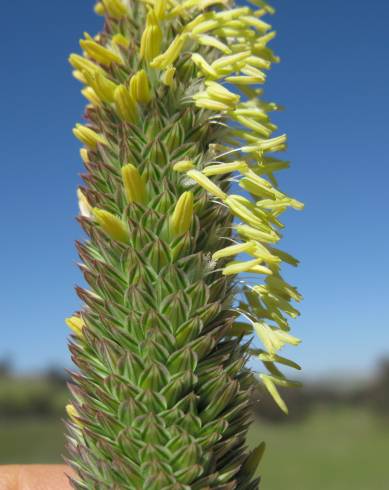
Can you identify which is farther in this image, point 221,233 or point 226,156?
point 226,156

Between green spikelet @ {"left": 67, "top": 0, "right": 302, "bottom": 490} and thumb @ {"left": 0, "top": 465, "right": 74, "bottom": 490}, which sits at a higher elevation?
green spikelet @ {"left": 67, "top": 0, "right": 302, "bottom": 490}

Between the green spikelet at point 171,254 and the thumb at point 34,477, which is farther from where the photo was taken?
the thumb at point 34,477

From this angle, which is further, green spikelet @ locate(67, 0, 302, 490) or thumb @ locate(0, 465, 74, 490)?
thumb @ locate(0, 465, 74, 490)

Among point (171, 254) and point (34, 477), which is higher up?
point (171, 254)

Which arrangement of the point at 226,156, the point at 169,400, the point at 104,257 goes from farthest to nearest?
1. the point at 226,156
2. the point at 104,257
3. the point at 169,400

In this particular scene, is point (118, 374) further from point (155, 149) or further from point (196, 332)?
point (155, 149)

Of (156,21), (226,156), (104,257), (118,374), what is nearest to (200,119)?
(226,156)

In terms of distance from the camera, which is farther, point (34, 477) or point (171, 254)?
point (34, 477)

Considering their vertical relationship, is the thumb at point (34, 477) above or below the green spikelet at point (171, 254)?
below
